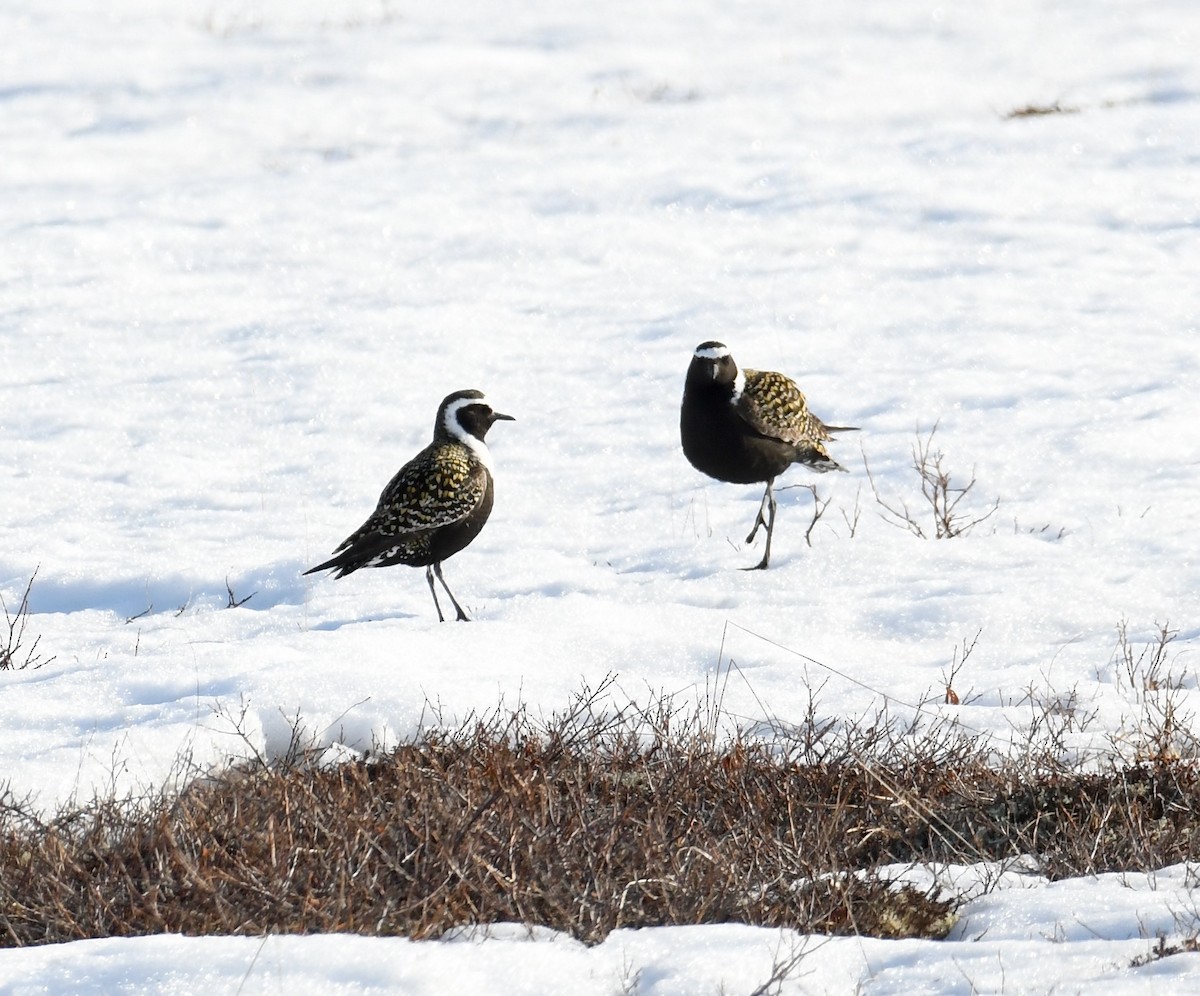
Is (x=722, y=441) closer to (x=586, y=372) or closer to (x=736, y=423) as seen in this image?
(x=736, y=423)

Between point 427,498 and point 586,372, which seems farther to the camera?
point 586,372

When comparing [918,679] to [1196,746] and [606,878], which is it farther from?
[606,878]

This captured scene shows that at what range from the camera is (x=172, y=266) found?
14.8 meters

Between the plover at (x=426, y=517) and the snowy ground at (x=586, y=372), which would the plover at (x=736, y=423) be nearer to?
the snowy ground at (x=586, y=372)

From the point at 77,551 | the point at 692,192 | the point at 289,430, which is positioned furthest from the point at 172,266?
the point at 77,551

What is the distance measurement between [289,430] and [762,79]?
10108 mm

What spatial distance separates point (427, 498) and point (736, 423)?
196 centimetres

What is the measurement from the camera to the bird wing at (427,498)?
746cm

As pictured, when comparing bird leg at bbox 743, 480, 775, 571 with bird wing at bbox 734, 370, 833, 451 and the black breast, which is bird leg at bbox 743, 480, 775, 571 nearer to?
the black breast

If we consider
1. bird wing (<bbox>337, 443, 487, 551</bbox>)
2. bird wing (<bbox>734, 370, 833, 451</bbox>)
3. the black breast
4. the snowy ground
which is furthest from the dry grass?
bird wing (<bbox>734, 370, 833, 451</bbox>)

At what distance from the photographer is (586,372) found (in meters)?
12.3

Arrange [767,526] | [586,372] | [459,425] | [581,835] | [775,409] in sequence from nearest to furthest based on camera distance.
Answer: [581,835], [459,425], [767,526], [775,409], [586,372]

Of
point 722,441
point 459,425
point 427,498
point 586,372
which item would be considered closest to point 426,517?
point 427,498

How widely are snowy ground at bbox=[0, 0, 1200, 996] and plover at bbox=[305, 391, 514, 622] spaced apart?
1.22ft
